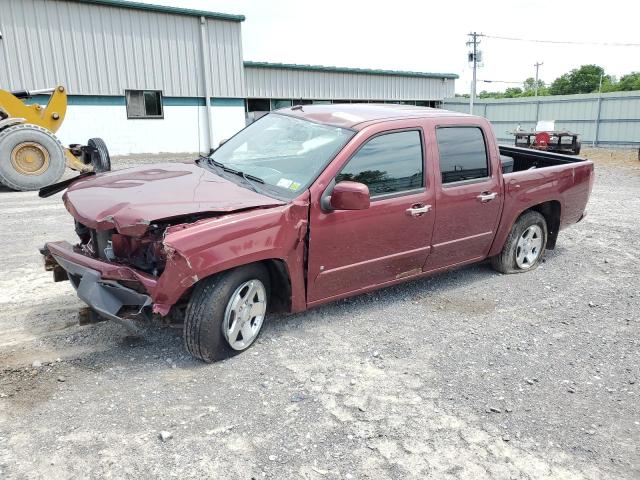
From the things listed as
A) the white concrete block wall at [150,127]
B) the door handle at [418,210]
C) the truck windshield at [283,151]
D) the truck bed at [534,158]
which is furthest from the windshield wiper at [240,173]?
the white concrete block wall at [150,127]

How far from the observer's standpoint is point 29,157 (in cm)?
1059

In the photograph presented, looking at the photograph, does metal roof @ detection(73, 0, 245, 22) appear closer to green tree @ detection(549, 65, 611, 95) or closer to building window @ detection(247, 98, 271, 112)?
building window @ detection(247, 98, 271, 112)

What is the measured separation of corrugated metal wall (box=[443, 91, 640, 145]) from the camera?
2602 cm

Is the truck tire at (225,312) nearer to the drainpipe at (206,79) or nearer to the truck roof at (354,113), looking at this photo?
the truck roof at (354,113)

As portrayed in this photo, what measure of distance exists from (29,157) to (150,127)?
9.85 metres

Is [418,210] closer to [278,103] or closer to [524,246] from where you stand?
[524,246]

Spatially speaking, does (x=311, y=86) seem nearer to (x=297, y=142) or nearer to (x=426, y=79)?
(x=426, y=79)

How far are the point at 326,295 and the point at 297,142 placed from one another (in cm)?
131

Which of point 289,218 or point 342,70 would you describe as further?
point 342,70

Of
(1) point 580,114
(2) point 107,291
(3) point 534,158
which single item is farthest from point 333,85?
(2) point 107,291

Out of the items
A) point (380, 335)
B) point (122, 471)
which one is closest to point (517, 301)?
point (380, 335)

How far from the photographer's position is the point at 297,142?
4.45 m

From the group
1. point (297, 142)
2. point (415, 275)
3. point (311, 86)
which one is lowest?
point (415, 275)

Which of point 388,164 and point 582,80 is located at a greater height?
point 582,80
